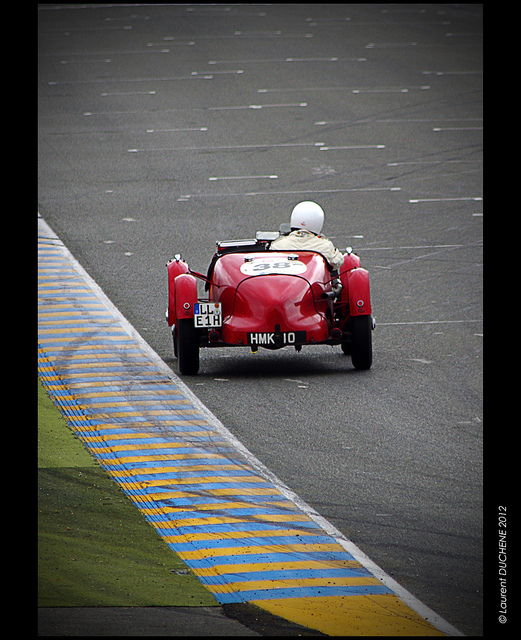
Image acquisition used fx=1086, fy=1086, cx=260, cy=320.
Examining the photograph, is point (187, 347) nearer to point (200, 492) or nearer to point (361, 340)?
point (361, 340)

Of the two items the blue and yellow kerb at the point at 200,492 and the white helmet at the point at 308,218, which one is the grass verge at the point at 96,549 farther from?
the white helmet at the point at 308,218

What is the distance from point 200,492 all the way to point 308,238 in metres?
4.34

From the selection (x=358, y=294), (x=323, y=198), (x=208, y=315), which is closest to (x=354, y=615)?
(x=208, y=315)

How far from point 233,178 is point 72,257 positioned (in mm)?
6062

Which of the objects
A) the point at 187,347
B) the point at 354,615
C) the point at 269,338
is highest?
the point at 269,338

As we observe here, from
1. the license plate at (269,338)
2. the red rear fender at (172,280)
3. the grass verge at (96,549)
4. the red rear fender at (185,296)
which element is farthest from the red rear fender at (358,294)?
the grass verge at (96,549)

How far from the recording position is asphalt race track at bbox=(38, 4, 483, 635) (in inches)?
319

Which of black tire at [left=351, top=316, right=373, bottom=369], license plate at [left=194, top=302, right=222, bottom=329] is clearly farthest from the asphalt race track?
license plate at [left=194, top=302, right=222, bottom=329]

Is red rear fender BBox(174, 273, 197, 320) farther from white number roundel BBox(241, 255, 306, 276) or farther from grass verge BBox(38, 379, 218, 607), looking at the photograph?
grass verge BBox(38, 379, 218, 607)

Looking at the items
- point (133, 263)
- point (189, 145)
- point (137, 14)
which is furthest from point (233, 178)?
point (137, 14)

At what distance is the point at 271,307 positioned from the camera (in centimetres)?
1055

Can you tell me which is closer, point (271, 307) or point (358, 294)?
point (271, 307)

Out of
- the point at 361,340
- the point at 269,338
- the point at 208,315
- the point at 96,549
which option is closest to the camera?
the point at 96,549
